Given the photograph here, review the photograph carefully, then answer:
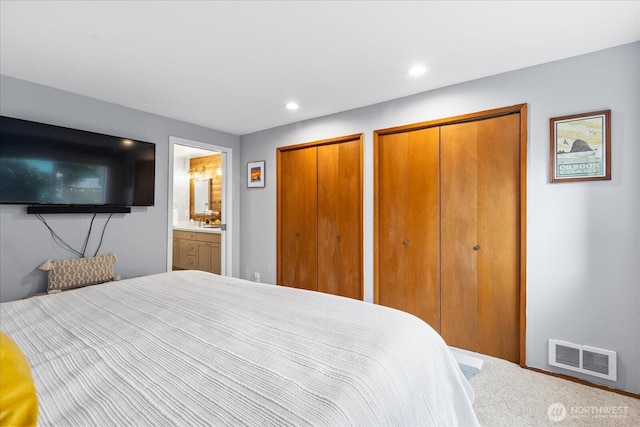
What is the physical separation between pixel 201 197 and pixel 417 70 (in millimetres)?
4940

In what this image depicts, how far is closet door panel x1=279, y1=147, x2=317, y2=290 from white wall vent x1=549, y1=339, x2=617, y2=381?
2359 millimetres

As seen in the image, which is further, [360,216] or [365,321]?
[360,216]

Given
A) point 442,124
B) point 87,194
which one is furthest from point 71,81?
point 442,124

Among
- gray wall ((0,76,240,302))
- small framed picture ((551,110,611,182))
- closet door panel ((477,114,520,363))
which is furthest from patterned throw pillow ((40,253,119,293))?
small framed picture ((551,110,611,182))

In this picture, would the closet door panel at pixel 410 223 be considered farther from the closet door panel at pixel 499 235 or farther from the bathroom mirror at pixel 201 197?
the bathroom mirror at pixel 201 197

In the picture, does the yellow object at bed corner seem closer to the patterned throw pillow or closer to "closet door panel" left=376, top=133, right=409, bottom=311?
the patterned throw pillow

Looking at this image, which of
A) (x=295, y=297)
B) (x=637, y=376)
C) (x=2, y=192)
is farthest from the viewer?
(x=2, y=192)

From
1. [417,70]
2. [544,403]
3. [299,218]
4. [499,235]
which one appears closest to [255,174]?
[299,218]

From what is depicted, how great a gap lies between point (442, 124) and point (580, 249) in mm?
1469

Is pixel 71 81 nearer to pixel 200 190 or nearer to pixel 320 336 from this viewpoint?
pixel 320 336

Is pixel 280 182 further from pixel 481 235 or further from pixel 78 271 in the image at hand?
pixel 481 235

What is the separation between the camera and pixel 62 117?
8.86ft

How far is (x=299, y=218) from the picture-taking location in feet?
12.4

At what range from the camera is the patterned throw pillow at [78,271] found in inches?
99.0
